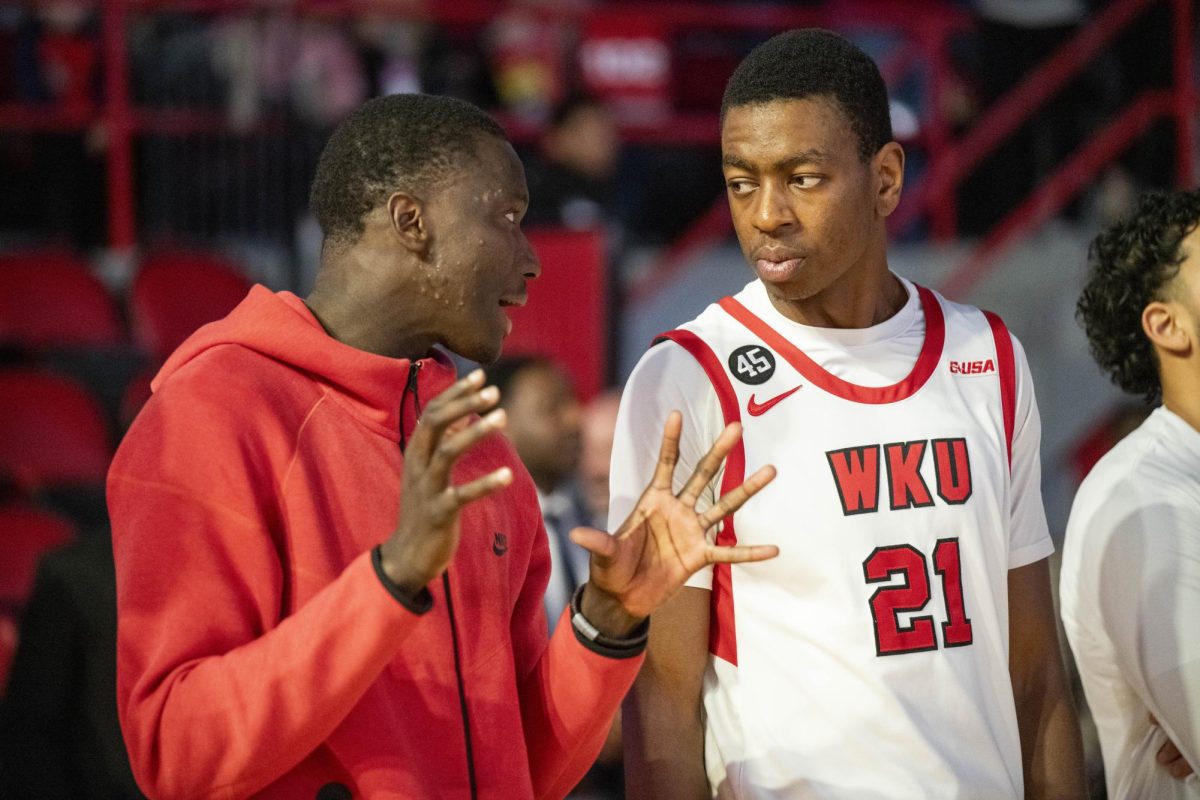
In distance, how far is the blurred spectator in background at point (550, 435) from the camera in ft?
18.1

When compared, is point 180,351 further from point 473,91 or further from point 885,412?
point 473,91

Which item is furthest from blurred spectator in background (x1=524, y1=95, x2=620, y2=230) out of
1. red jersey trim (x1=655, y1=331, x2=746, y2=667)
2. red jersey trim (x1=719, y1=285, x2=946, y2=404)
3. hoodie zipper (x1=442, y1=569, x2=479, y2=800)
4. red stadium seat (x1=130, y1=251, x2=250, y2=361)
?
hoodie zipper (x1=442, y1=569, x2=479, y2=800)

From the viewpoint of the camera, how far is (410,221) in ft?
8.43

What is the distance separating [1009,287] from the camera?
29.6ft

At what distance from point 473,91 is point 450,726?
755 centimetres

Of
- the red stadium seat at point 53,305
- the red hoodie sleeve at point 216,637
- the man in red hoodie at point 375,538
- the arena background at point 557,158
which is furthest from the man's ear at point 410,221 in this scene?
the red stadium seat at point 53,305

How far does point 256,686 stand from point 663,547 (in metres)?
0.69

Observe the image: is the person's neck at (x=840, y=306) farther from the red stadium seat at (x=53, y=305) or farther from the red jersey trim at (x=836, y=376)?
the red stadium seat at (x=53, y=305)

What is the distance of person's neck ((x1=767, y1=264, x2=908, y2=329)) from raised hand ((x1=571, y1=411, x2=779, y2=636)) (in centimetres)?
54

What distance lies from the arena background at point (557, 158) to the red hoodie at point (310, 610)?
4298 mm

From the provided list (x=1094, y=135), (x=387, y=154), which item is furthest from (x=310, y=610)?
(x=1094, y=135)

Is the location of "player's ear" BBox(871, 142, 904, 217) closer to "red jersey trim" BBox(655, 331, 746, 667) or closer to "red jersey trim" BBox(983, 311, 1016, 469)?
"red jersey trim" BBox(983, 311, 1016, 469)

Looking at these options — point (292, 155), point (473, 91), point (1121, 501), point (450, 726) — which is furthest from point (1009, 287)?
point (450, 726)

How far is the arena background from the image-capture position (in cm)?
746
